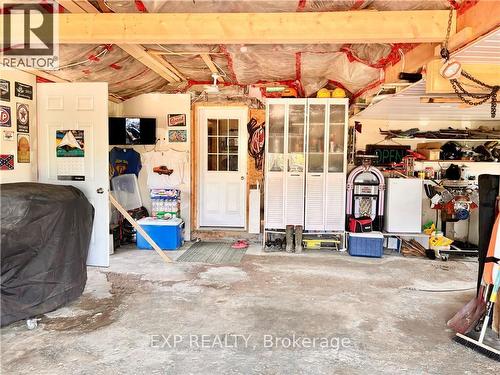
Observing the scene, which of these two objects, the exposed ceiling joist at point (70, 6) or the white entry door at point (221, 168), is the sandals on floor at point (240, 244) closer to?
the white entry door at point (221, 168)

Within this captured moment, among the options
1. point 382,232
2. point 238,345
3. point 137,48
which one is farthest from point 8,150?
point 382,232

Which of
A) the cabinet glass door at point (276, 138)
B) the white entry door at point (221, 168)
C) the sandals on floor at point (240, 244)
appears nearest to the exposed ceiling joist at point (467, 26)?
the cabinet glass door at point (276, 138)

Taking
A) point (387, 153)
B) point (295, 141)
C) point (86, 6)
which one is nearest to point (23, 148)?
point (86, 6)

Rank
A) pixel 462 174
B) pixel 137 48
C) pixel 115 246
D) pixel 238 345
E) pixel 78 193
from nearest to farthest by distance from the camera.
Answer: pixel 238 345 < pixel 78 193 < pixel 137 48 < pixel 115 246 < pixel 462 174

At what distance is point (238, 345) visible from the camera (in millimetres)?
2865

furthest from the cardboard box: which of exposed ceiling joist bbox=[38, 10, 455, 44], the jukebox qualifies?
exposed ceiling joist bbox=[38, 10, 455, 44]

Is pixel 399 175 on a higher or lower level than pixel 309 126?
lower

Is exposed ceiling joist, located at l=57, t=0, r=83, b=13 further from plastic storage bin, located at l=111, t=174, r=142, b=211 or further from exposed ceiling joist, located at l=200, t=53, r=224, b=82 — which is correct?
plastic storage bin, located at l=111, t=174, r=142, b=211

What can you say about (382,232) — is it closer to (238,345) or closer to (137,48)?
(238,345)

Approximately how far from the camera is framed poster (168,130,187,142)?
6390 mm

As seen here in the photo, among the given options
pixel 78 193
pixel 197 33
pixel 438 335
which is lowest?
pixel 438 335

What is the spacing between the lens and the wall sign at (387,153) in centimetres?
648

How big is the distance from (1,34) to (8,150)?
1.28m

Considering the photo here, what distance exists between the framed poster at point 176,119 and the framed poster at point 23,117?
235 centimetres
